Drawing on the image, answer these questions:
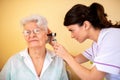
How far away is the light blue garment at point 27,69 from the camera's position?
157cm

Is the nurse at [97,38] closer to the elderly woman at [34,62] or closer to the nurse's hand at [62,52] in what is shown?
the nurse's hand at [62,52]

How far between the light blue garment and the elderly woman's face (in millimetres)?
136

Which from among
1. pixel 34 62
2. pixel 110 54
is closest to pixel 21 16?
pixel 34 62

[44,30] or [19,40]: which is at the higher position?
[44,30]

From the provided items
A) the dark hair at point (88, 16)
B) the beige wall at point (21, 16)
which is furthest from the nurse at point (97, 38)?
the beige wall at point (21, 16)

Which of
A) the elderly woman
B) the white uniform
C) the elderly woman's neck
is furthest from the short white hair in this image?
the white uniform

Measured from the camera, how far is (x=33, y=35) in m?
1.55

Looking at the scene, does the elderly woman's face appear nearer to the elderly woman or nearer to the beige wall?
the elderly woman

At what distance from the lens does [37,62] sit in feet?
5.42

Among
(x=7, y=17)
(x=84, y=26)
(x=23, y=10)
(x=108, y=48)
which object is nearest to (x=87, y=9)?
(x=84, y=26)

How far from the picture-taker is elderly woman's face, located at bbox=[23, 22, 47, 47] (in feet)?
5.09

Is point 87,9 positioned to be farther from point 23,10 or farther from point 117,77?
point 23,10

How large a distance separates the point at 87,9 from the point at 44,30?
0.44 metres

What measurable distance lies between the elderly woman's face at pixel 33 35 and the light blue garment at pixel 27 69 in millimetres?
136
